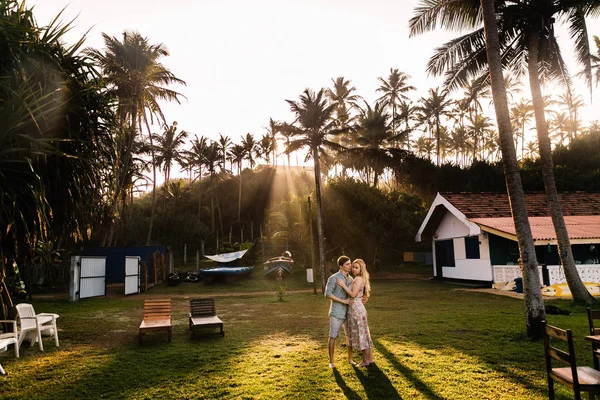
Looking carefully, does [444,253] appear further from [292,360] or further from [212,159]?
[212,159]

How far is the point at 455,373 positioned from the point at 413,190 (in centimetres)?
3787

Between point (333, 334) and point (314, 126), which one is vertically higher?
point (314, 126)

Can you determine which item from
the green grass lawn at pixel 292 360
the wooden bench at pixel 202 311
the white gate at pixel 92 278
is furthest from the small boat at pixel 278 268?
→ the wooden bench at pixel 202 311

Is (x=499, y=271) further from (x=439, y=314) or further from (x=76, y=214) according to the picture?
(x=76, y=214)

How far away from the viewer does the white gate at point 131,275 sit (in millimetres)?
20370

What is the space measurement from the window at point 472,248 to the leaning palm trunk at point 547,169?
795 cm

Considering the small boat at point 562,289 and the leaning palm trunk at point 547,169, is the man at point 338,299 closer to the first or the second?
the leaning palm trunk at point 547,169

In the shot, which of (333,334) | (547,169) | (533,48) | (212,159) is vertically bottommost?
(333,334)

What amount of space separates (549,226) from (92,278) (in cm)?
2266

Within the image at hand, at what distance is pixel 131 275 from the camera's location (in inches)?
813

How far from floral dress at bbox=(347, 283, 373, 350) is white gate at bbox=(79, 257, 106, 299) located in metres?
16.3

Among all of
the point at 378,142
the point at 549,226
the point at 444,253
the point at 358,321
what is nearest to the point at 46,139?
the point at 358,321

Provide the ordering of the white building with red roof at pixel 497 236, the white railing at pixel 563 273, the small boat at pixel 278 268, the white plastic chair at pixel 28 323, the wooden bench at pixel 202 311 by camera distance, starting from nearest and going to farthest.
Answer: the white plastic chair at pixel 28 323 → the wooden bench at pixel 202 311 → the white railing at pixel 563 273 → the white building with red roof at pixel 497 236 → the small boat at pixel 278 268

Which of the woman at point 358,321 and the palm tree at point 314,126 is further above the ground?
the palm tree at point 314,126
